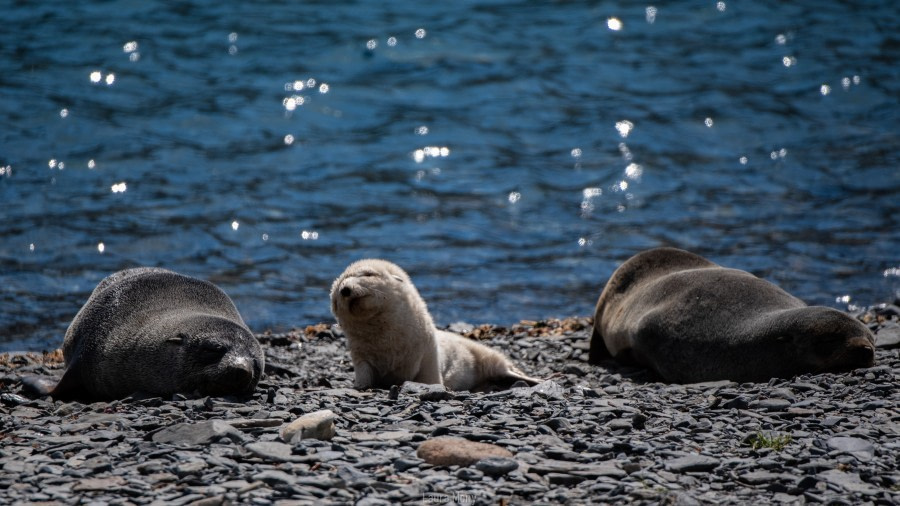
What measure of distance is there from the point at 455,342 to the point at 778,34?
1589cm

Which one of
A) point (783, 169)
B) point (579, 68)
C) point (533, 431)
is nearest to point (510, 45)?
point (579, 68)

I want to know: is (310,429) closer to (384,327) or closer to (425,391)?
(425,391)

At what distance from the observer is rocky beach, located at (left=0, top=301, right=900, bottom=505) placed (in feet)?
12.9

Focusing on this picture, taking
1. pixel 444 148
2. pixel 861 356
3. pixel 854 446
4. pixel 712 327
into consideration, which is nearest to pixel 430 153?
pixel 444 148

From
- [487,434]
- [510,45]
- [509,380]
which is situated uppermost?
[510,45]

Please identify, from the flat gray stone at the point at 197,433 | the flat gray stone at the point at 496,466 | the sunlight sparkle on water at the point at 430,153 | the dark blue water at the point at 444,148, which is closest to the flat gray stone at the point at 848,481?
the flat gray stone at the point at 496,466

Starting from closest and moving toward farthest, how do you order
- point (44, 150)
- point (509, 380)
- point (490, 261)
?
point (509, 380), point (490, 261), point (44, 150)

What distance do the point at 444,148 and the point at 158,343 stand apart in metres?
9.85

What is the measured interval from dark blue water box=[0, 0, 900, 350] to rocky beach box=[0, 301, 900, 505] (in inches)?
183

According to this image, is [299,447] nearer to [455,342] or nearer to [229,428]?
[229,428]

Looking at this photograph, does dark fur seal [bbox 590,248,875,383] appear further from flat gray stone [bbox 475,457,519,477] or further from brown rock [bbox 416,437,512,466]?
flat gray stone [bbox 475,457,519,477]

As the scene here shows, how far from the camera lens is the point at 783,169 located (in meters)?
14.9

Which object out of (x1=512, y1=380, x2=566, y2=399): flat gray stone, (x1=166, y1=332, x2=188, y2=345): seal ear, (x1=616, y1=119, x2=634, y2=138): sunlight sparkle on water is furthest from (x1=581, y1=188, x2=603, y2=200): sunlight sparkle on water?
(x1=166, y1=332, x2=188, y2=345): seal ear

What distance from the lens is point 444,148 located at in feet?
52.0
